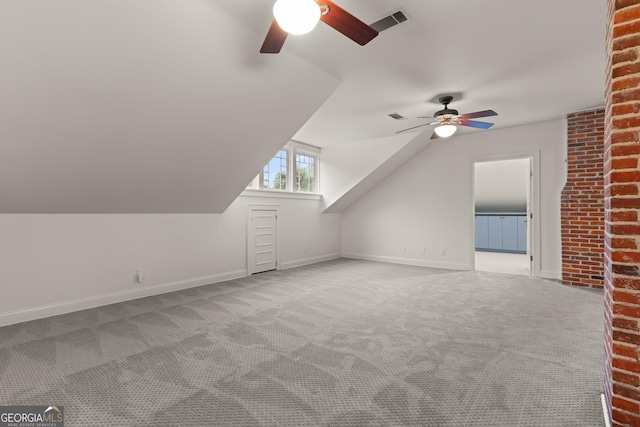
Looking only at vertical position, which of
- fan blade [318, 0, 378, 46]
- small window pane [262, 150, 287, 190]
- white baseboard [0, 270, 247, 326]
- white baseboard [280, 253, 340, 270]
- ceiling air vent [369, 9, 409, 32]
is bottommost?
white baseboard [0, 270, 247, 326]

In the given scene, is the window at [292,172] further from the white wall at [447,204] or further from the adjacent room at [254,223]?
the white wall at [447,204]

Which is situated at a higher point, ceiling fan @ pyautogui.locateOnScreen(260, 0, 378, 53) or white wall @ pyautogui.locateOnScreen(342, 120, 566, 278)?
ceiling fan @ pyautogui.locateOnScreen(260, 0, 378, 53)

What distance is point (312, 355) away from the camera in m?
2.43

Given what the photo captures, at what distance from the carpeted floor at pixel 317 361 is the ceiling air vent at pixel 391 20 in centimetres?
265

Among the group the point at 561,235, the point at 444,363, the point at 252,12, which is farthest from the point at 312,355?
the point at 561,235

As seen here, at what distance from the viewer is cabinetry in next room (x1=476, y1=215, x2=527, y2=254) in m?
7.92

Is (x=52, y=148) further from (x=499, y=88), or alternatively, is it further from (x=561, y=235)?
(x=561, y=235)

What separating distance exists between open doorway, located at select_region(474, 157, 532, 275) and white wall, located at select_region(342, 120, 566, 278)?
1549 mm

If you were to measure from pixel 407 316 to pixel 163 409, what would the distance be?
2.42 meters

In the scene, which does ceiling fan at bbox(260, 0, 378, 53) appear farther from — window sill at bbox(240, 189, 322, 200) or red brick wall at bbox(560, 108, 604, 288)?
red brick wall at bbox(560, 108, 604, 288)

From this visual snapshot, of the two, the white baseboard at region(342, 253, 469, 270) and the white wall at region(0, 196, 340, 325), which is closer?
the white wall at region(0, 196, 340, 325)

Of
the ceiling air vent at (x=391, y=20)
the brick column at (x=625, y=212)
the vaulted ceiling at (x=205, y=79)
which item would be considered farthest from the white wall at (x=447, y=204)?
the brick column at (x=625, y=212)

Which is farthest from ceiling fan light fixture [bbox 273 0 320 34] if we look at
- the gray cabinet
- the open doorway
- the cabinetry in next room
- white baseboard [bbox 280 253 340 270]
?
the gray cabinet

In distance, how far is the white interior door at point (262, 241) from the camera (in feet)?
18.1
